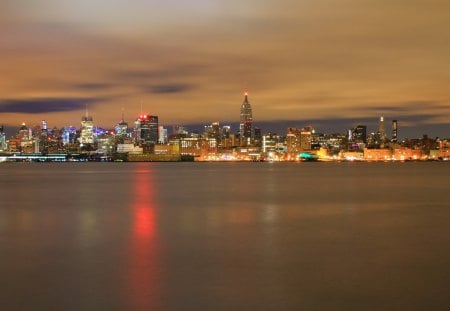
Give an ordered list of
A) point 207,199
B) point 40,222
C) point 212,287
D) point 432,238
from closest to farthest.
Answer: point 212,287, point 432,238, point 40,222, point 207,199

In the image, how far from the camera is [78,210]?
28484 millimetres

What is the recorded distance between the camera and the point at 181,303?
409 inches

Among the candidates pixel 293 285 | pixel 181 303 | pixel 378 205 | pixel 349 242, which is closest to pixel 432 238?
pixel 349 242

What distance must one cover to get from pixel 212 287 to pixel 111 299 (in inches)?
81.7

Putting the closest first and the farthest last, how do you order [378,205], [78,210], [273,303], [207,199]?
[273,303] → [78,210] → [378,205] → [207,199]

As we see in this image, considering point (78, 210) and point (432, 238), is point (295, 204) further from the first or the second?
point (432, 238)

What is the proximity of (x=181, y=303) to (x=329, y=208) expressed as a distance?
63.7ft

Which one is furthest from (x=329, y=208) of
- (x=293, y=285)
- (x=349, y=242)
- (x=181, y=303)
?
(x=181, y=303)

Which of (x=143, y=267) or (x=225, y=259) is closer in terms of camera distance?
(x=143, y=267)

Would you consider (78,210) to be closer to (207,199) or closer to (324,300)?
(207,199)

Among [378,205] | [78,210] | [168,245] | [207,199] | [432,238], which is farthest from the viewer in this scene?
[207,199]

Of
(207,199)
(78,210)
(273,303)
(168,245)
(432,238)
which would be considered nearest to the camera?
(273,303)

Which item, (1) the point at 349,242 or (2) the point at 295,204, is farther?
(2) the point at 295,204

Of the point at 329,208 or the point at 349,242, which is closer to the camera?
the point at 349,242
